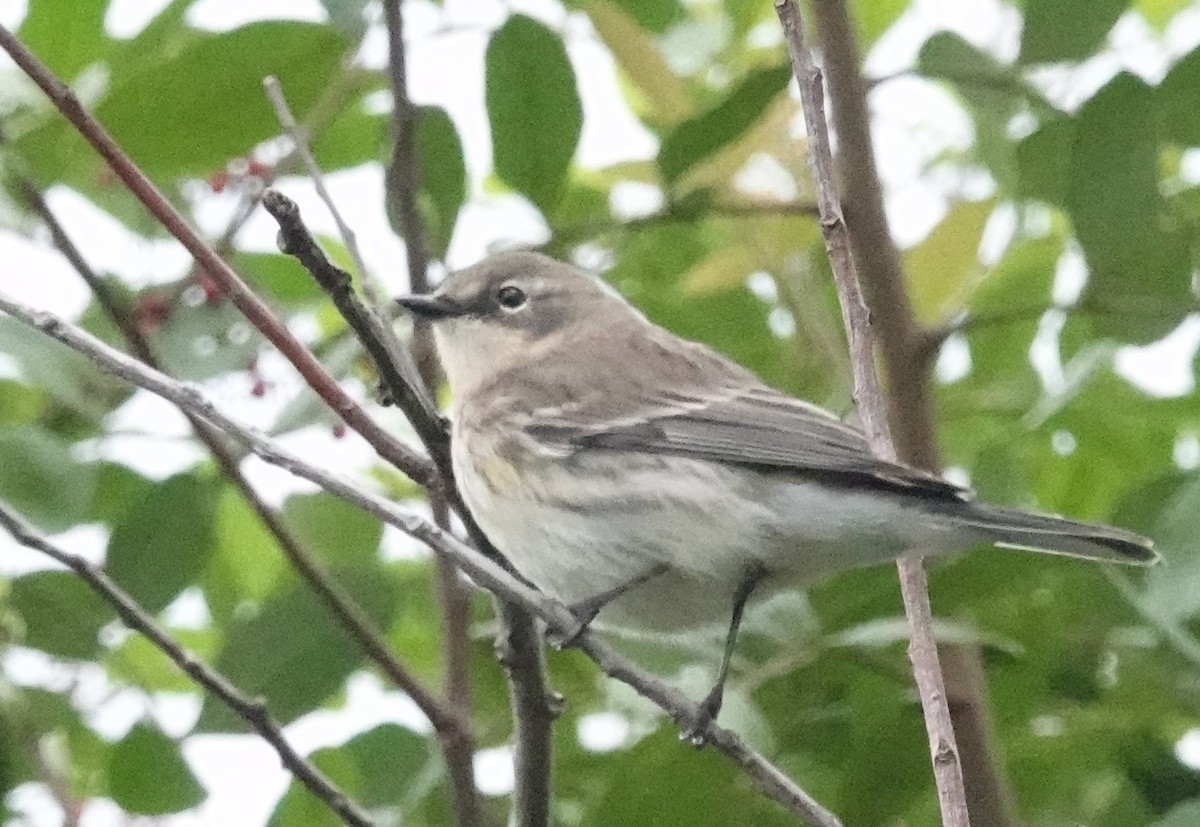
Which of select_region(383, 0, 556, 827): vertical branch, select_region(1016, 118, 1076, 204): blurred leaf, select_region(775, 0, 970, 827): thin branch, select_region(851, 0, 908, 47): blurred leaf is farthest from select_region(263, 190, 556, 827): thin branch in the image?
select_region(851, 0, 908, 47): blurred leaf

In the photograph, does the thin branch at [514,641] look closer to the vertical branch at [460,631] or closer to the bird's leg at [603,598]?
the vertical branch at [460,631]

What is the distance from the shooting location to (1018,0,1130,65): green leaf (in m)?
2.32

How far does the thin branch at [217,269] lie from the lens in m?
1.69

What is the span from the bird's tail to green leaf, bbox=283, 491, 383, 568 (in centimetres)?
97

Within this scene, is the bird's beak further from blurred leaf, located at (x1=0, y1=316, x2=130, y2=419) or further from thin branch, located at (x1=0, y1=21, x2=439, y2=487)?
thin branch, located at (x1=0, y1=21, x2=439, y2=487)

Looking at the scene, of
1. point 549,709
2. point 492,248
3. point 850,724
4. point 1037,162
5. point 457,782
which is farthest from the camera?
point 492,248

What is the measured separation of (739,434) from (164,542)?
84cm

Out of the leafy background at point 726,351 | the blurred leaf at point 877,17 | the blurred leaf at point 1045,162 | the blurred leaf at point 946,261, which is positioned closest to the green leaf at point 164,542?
the leafy background at point 726,351

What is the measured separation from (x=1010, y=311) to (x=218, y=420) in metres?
1.23

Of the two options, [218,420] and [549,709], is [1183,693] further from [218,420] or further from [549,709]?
[218,420]

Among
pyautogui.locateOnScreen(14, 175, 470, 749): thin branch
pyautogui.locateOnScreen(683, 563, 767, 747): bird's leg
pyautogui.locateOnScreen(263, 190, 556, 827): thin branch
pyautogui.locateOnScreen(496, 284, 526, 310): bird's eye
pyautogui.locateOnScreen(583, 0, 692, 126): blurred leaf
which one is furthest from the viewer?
pyautogui.locateOnScreen(496, 284, 526, 310): bird's eye

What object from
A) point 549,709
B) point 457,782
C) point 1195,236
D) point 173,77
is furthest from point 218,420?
point 1195,236

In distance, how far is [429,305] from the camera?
250cm

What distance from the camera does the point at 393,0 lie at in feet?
6.85
